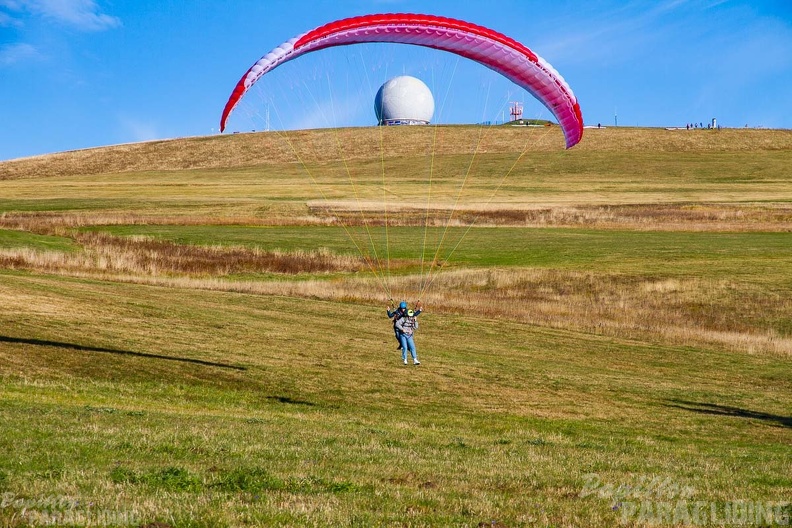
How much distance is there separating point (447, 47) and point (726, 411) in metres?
11.9

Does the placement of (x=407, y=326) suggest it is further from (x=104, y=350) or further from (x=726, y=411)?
(x=726, y=411)

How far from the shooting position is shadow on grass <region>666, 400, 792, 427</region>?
67.5 feet

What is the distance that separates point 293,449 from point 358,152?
12185cm

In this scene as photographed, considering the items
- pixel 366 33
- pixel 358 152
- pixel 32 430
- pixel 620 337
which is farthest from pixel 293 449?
pixel 358 152

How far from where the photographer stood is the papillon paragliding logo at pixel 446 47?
66.1ft

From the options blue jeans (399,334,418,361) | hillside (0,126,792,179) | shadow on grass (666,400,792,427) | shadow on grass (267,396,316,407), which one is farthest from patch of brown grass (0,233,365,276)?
hillside (0,126,792,179)

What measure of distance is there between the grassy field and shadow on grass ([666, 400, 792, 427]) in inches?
5.7

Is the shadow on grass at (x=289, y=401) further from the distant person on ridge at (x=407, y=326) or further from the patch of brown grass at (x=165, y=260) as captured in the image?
the patch of brown grass at (x=165, y=260)

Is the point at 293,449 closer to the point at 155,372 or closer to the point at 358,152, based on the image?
the point at 155,372

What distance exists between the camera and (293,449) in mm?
11977

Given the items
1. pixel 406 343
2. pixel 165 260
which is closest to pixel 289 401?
pixel 406 343

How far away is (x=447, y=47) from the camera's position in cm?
2197

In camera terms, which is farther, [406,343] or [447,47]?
[406,343]

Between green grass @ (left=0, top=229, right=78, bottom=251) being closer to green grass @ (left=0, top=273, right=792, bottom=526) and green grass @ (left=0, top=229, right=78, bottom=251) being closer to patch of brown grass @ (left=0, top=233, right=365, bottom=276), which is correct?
patch of brown grass @ (left=0, top=233, right=365, bottom=276)
